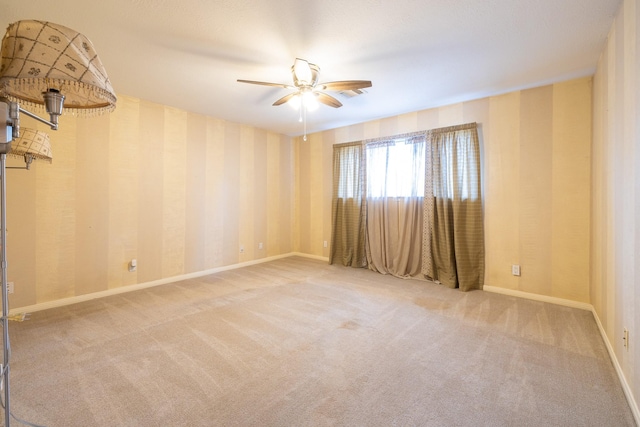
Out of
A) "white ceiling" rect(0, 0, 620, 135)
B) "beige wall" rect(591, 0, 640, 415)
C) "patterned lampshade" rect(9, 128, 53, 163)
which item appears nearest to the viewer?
"beige wall" rect(591, 0, 640, 415)

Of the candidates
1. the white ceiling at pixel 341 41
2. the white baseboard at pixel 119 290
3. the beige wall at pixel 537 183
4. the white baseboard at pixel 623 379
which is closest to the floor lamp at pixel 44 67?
the white ceiling at pixel 341 41

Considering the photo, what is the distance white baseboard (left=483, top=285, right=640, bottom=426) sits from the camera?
150 centimetres

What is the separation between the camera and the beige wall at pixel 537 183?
2.93 meters

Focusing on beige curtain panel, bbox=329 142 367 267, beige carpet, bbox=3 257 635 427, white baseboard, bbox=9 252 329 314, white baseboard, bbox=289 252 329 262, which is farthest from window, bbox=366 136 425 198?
white baseboard, bbox=9 252 329 314

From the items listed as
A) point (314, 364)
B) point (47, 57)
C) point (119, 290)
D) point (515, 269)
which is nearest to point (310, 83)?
point (47, 57)

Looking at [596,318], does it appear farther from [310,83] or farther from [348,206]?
[310,83]

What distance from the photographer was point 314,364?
1933mm

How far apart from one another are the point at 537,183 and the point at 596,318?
1.48m

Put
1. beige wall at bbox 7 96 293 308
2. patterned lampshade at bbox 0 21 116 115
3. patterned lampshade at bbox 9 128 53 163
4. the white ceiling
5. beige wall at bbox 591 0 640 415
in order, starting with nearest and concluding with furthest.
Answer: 1. patterned lampshade at bbox 0 21 116 115
2. beige wall at bbox 591 0 640 415
3. the white ceiling
4. patterned lampshade at bbox 9 128 53 163
5. beige wall at bbox 7 96 293 308

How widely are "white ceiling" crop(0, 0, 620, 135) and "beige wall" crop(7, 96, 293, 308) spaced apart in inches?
28.8

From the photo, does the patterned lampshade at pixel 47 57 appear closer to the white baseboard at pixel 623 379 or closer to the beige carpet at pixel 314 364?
the beige carpet at pixel 314 364

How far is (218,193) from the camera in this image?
450cm

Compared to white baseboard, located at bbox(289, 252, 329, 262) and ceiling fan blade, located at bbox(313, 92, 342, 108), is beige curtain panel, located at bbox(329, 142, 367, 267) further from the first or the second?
ceiling fan blade, located at bbox(313, 92, 342, 108)

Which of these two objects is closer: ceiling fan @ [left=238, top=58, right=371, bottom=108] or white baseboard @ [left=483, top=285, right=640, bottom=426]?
white baseboard @ [left=483, top=285, right=640, bottom=426]
